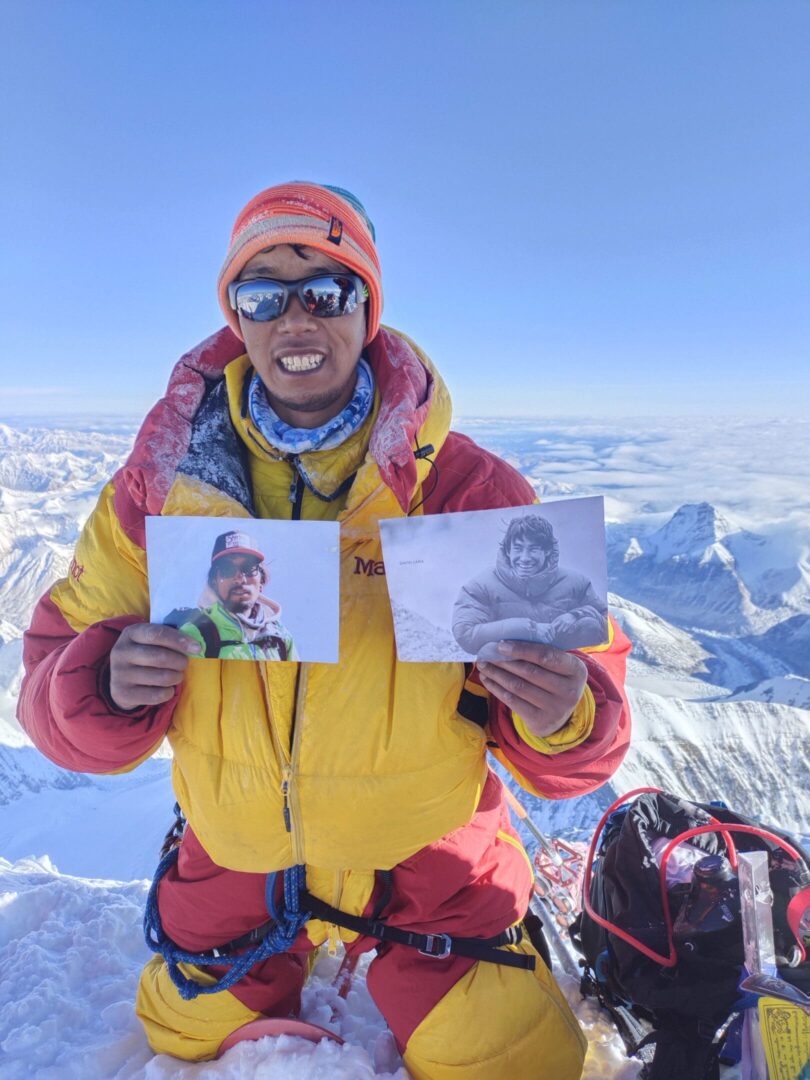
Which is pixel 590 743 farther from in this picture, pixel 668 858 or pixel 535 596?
pixel 668 858

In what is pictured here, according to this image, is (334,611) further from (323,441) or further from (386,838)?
(386,838)

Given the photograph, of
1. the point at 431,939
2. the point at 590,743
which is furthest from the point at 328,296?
the point at 431,939

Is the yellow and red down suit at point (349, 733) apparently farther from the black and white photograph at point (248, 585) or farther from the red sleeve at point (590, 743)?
the black and white photograph at point (248, 585)

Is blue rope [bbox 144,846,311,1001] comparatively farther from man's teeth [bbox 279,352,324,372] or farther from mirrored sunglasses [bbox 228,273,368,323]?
mirrored sunglasses [bbox 228,273,368,323]

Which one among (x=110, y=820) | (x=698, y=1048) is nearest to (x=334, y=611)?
(x=698, y=1048)

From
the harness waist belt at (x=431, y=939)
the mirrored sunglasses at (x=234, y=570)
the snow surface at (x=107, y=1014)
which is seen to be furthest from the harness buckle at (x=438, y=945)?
the mirrored sunglasses at (x=234, y=570)

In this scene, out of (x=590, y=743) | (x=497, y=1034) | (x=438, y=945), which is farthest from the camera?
(x=438, y=945)

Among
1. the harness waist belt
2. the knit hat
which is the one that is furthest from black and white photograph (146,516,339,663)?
the harness waist belt
